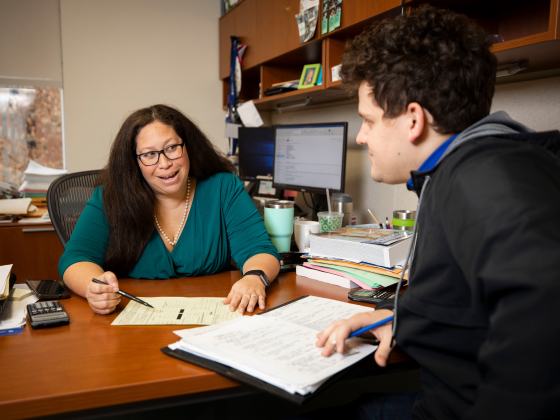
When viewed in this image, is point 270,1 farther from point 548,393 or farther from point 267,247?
point 548,393

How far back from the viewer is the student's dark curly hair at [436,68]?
2.20ft

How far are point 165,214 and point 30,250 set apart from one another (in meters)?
1.32

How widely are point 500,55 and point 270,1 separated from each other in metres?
1.62

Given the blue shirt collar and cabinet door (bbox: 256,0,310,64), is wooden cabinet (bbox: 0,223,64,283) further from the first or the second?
the blue shirt collar

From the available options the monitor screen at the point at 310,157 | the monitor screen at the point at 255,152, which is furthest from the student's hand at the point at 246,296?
the monitor screen at the point at 255,152

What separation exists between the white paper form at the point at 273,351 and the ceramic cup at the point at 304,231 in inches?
28.0

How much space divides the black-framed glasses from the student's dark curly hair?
80 cm

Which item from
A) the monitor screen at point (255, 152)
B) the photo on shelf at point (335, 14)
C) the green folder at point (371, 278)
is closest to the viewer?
the green folder at point (371, 278)

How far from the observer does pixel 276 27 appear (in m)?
2.37

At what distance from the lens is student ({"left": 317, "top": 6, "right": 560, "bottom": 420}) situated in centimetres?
45

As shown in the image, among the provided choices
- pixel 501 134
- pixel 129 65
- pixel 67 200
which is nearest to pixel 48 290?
pixel 67 200

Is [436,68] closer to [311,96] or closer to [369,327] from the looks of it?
[369,327]

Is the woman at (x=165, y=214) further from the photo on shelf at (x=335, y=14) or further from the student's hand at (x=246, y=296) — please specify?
the photo on shelf at (x=335, y=14)

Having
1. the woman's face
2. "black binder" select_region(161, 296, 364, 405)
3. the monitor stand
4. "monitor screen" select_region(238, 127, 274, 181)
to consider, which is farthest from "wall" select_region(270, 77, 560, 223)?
"black binder" select_region(161, 296, 364, 405)
